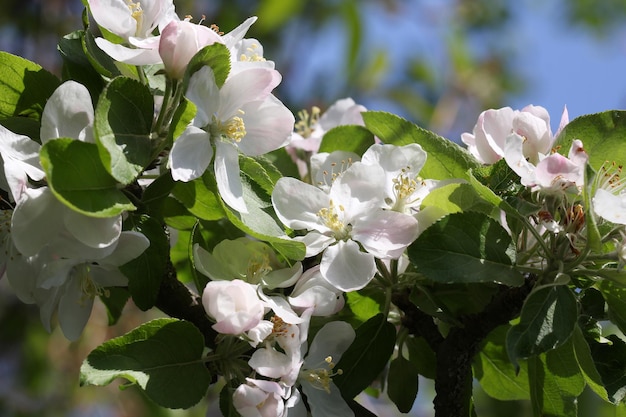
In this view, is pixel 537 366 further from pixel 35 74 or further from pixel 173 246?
pixel 35 74

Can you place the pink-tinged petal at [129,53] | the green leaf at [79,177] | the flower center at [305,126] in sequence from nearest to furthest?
the green leaf at [79,177] < the pink-tinged petal at [129,53] < the flower center at [305,126]

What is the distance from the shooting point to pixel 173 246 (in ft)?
3.98

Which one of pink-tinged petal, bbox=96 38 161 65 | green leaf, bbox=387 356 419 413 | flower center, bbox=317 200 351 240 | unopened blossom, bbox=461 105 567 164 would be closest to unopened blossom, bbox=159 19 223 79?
pink-tinged petal, bbox=96 38 161 65

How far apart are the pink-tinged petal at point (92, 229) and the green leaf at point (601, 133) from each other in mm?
553

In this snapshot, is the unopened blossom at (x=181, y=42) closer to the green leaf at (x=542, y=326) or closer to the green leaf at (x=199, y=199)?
the green leaf at (x=199, y=199)

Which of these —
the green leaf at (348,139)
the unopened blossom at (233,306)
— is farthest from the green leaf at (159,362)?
the green leaf at (348,139)

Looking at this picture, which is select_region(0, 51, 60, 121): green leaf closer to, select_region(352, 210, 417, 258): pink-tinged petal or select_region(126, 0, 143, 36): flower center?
select_region(126, 0, 143, 36): flower center

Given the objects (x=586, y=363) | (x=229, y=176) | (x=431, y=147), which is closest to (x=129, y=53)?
(x=229, y=176)

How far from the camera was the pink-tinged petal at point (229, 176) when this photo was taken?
0.92 meters

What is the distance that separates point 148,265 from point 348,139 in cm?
36

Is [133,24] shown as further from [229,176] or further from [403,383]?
[403,383]

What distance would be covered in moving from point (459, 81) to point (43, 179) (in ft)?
11.6

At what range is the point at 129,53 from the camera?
36.2 inches

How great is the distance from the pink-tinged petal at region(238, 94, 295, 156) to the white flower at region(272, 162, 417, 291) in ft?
0.16
